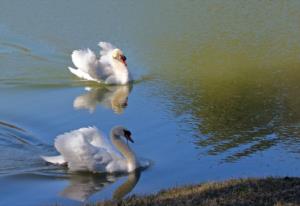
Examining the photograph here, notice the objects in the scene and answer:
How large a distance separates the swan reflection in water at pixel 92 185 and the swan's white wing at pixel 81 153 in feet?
0.46

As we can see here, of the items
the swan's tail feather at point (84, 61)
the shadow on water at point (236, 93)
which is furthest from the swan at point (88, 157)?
the swan's tail feather at point (84, 61)

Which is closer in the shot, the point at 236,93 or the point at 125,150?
the point at 125,150

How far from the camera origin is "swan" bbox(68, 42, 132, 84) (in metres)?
13.7

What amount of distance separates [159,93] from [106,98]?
3.43 feet

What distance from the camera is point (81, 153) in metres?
9.04

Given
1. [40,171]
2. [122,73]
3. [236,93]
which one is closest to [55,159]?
[40,171]

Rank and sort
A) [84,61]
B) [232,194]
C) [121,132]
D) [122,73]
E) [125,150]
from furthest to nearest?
[84,61] < [122,73] < [121,132] < [125,150] < [232,194]

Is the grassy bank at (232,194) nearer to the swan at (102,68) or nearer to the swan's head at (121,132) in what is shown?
the swan's head at (121,132)

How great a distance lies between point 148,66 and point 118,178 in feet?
19.7

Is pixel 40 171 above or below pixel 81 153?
below

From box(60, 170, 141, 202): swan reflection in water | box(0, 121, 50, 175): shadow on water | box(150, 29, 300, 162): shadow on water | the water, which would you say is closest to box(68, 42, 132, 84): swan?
the water

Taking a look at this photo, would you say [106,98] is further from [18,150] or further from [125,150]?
[125,150]

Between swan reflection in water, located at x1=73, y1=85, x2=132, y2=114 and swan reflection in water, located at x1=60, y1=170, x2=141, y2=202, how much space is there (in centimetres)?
291

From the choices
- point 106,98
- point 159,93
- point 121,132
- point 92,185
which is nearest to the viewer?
point 92,185
